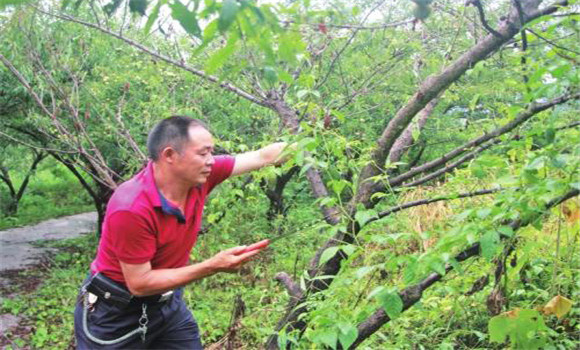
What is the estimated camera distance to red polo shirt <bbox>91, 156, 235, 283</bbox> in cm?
233

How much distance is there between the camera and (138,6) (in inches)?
41.5

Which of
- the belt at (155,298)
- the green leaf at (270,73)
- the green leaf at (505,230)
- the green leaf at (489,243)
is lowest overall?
the belt at (155,298)

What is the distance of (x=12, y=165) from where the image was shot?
12844 mm

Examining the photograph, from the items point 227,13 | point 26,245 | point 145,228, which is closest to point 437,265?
point 227,13

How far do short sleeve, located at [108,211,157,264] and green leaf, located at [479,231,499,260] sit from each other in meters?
1.32

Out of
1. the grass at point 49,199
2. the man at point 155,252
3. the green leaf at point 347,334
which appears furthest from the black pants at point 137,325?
the grass at point 49,199

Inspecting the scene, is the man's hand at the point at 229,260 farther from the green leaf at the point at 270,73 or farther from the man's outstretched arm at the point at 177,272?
the green leaf at the point at 270,73

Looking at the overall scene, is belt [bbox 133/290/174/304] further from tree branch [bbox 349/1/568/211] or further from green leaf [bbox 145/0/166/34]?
green leaf [bbox 145/0/166/34]

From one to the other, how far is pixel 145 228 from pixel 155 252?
179 mm

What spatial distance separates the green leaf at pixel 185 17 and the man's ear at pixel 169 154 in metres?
1.45

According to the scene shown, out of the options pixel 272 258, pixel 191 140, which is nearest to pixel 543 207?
pixel 191 140

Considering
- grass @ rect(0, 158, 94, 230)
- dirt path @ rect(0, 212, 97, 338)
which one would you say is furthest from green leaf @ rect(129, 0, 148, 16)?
grass @ rect(0, 158, 94, 230)

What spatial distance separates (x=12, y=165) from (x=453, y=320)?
462 inches

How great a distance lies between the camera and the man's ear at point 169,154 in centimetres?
244
